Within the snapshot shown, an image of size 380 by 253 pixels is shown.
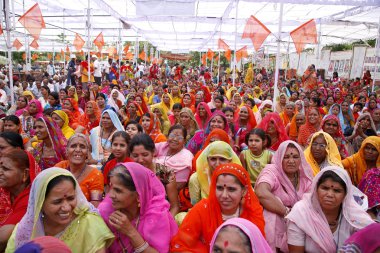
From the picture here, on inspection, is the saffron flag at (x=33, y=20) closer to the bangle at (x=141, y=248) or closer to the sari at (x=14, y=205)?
the sari at (x=14, y=205)

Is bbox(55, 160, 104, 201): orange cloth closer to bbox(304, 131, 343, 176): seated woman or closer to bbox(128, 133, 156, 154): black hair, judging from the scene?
bbox(128, 133, 156, 154): black hair

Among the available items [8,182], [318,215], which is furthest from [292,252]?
[8,182]

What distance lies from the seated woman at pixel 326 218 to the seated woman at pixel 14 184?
6.34 feet

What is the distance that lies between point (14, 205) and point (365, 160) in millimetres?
3472

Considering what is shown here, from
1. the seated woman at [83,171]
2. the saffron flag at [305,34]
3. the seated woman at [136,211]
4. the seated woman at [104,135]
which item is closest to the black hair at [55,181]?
the seated woman at [136,211]

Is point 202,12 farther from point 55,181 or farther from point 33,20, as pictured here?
point 55,181

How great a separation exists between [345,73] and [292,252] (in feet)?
67.8

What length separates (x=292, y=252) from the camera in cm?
232

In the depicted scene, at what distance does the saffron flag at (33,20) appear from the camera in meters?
7.32

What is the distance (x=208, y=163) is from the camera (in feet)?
9.89

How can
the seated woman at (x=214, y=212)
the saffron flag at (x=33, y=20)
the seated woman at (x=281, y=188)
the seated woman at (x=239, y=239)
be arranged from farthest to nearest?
the saffron flag at (x=33, y=20)
the seated woman at (x=281, y=188)
the seated woman at (x=214, y=212)
the seated woman at (x=239, y=239)

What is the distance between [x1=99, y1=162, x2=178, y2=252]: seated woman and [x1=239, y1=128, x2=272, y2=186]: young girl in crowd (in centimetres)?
162

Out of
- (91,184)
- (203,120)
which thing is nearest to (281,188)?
(91,184)

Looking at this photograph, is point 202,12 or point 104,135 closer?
point 104,135
